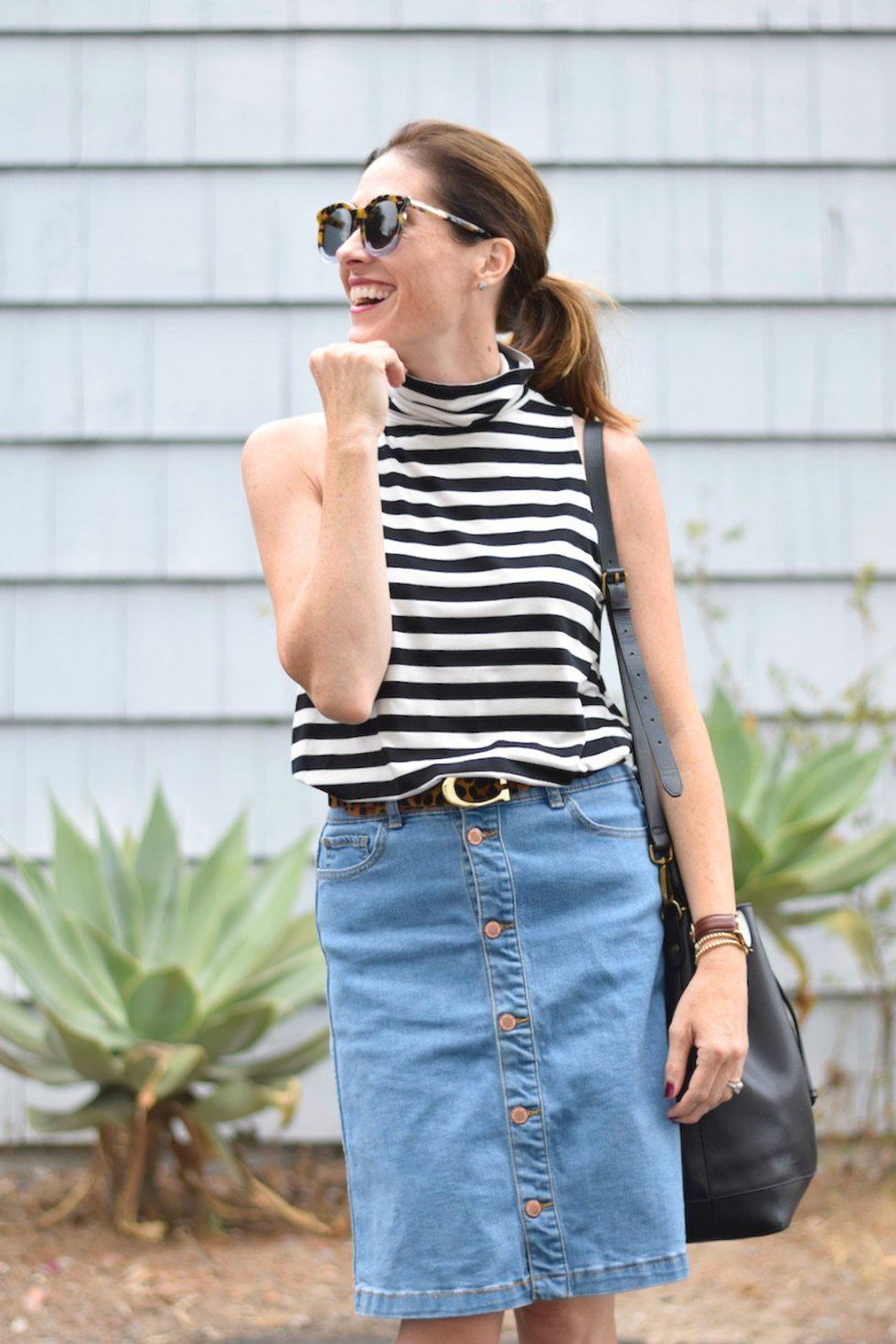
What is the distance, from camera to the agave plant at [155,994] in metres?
3.08

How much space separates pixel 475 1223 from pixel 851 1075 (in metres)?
2.48

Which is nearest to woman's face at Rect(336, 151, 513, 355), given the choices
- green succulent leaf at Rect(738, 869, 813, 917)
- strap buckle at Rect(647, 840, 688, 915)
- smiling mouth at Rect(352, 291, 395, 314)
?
smiling mouth at Rect(352, 291, 395, 314)

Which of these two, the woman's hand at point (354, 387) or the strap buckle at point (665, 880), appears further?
the strap buckle at point (665, 880)

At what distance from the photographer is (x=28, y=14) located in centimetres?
374

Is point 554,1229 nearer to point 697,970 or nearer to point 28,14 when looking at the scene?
point 697,970

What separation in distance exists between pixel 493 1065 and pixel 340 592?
0.54m

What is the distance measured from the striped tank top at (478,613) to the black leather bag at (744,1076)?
32 millimetres

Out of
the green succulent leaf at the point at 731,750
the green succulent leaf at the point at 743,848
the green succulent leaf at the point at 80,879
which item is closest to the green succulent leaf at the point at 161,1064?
the green succulent leaf at the point at 80,879

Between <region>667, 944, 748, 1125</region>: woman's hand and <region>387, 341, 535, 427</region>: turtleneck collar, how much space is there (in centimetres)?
70

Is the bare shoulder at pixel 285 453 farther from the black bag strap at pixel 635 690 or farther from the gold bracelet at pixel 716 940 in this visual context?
the gold bracelet at pixel 716 940

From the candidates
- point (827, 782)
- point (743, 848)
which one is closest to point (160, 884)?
point (743, 848)

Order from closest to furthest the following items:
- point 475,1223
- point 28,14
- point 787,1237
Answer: point 475,1223, point 787,1237, point 28,14

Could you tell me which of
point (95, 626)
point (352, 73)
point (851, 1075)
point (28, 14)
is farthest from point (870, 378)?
point (28, 14)

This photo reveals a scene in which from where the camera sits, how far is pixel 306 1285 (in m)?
3.05
